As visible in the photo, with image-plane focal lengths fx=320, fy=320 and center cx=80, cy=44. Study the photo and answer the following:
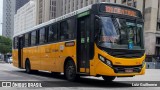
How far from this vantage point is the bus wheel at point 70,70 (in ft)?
47.4

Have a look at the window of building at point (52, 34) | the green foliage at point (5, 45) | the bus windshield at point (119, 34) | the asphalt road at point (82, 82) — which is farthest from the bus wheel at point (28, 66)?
the green foliage at point (5, 45)

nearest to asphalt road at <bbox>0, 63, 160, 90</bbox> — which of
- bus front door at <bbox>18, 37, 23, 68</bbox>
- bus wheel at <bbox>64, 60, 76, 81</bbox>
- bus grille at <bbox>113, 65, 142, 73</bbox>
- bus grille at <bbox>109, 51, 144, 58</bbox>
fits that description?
bus wheel at <bbox>64, 60, 76, 81</bbox>

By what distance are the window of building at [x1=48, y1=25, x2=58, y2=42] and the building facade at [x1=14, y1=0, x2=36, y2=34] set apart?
5136 inches

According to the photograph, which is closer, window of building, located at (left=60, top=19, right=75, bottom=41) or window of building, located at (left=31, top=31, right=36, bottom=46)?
window of building, located at (left=60, top=19, right=75, bottom=41)

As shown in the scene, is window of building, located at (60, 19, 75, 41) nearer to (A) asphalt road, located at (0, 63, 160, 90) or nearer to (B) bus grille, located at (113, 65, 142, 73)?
(A) asphalt road, located at (0, 63, 160, 90)

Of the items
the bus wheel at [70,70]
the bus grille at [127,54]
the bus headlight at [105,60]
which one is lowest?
the bus wheel at [70,70]

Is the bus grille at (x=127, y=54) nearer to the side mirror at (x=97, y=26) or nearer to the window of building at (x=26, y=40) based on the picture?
the side mirror at (x=97, y=26)

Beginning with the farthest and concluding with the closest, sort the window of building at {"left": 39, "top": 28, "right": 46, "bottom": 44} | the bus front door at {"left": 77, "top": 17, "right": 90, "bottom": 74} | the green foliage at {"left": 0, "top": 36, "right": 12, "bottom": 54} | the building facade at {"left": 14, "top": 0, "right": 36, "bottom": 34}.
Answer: the building facade at {"left": 14, "top": 0, "right": 36, "bottom": 34} < the green foliage at {"left": 0, "top": 36, "right": 12, "bottom": 54} < the window of building at {"left": 39, "top": 28, "right": 46, "bottom": 44} < the bus front door at {"left": 77, "top": 17, "right": 90, "bottom": 74}

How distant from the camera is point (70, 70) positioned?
48.4ft

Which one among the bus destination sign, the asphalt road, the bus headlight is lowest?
the asphalt road

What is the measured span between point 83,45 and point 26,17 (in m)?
158

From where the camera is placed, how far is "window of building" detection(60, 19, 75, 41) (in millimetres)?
14752

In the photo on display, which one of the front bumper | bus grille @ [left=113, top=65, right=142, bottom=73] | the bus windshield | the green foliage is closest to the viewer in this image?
the front bumper

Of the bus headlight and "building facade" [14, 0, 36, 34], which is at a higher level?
"building facade" [14, 0, 36, 34]
